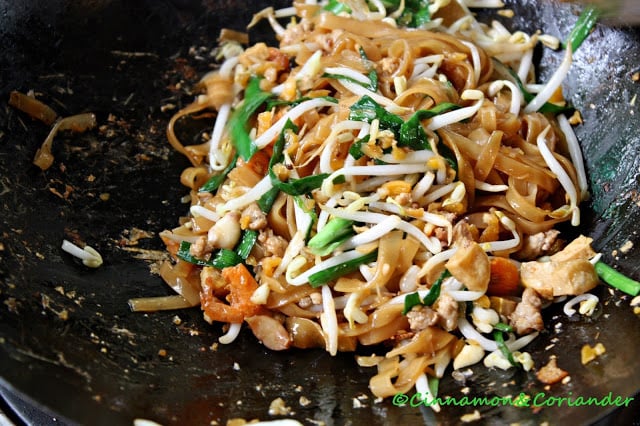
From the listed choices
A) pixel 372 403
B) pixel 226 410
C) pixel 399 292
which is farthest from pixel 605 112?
pixel 226 410

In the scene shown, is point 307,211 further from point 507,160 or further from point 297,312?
point 507,160

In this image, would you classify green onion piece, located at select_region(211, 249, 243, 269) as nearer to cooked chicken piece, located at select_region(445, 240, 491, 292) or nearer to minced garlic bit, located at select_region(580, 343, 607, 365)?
cooked chicken piece, located at select_region(445, 240, 491, 292)

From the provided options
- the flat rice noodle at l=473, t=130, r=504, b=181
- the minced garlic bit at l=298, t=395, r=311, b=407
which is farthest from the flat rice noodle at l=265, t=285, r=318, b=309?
the flat rice noodle at l=473, t=130, r=504, b=181

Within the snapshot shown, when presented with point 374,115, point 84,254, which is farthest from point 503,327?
point 84,254

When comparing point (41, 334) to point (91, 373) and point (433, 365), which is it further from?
point (433, 365)

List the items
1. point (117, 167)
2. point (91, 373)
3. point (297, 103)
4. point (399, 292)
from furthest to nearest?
point (117, 167), point (297, 103), point (399, 292), point (91, 373)

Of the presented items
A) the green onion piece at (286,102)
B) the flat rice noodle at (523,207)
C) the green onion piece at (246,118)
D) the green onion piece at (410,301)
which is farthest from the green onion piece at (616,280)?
the green onion piece at (246,118)
